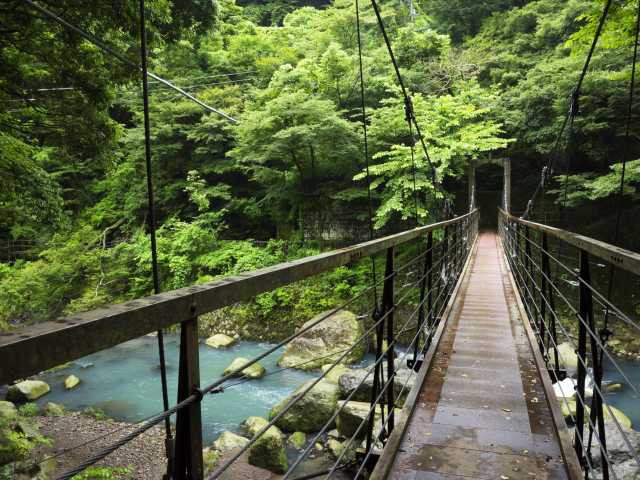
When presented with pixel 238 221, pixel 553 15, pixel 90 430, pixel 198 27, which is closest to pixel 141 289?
pixel 238 221

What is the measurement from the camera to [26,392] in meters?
7.62

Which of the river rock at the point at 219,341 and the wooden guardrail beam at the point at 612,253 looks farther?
the river rock at the point at 219,341

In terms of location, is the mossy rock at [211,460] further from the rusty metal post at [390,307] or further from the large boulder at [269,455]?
the rusty metal post at [390,307]

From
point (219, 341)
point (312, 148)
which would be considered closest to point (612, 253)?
point (219, 341)

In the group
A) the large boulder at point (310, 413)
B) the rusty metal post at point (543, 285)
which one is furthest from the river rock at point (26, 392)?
the rusty metal post at point (543, 285)

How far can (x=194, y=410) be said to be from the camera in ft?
1.97

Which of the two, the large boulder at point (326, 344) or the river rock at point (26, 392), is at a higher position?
the large boulder at point (326, 344)

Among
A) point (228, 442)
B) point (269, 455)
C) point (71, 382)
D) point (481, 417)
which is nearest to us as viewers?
point (481, 417)

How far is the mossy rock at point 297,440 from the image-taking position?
5.68m

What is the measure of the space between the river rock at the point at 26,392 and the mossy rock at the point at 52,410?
886mm

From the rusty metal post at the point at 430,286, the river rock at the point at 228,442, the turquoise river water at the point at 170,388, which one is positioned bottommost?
the turquoise river water at the point at 170,388

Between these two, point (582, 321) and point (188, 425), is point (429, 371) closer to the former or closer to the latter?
point (582, 321)

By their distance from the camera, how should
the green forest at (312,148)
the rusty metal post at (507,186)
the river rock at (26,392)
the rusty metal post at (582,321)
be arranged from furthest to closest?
1. the rusty metal post at (507,186)
2. the green forest at (312,148)
3. the river rock at (26,392)
4. the rusty metal post at (582,321)

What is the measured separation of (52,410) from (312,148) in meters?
7.79
